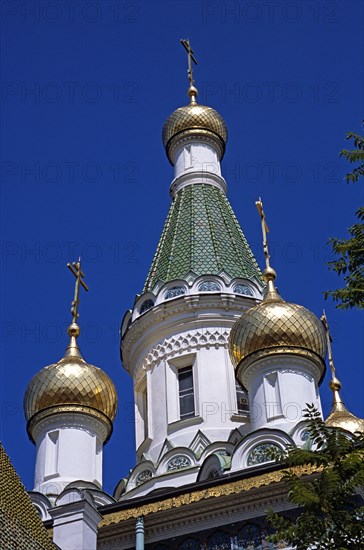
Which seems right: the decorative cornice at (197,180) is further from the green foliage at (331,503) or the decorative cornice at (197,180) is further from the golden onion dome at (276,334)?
the green foliage at (331,503)

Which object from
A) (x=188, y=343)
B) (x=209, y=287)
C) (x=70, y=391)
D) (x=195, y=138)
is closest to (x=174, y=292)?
(x=209, y=287)

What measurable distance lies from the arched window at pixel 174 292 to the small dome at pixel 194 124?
4274mm

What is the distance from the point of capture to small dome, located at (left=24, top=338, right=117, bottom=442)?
16.5 m

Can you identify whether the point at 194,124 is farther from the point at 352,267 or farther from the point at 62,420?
the point at 352,267

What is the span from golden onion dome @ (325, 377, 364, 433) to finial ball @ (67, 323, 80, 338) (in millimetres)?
4288

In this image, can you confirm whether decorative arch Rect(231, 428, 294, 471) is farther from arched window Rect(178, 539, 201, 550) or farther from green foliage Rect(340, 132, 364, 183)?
green foliage Rect(340, 132, 364, 183)

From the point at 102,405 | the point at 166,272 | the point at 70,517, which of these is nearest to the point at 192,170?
the point at 166,272

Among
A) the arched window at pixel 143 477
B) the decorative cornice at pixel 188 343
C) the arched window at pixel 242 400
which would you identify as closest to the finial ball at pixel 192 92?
the decorative cornice at pixel 188 343

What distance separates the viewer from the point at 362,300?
822cm

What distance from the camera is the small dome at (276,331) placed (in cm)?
1523

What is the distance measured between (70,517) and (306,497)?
3.94m

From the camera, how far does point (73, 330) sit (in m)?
18.3

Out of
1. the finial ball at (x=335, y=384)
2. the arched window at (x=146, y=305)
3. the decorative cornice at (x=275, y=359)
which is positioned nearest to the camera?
the decorative cornice at (x=275, y=359)

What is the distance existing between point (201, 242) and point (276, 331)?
391cm
